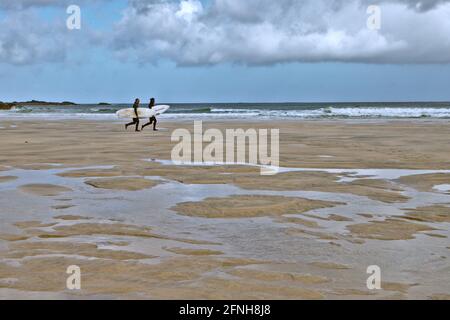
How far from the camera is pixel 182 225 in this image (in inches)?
221

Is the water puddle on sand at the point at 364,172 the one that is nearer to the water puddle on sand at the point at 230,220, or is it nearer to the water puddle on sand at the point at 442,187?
the water puddle on sand at the point at 230,220

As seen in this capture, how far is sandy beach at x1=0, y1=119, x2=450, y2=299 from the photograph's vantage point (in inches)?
151

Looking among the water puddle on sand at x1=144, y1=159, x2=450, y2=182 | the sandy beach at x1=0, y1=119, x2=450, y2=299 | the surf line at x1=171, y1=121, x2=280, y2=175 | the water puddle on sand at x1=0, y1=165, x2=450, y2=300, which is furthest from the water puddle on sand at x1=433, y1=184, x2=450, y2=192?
the surf line at x1=171, y1=121, x2=280, y2=175

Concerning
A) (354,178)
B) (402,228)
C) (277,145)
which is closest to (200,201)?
(402,228)

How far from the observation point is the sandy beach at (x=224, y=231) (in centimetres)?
384

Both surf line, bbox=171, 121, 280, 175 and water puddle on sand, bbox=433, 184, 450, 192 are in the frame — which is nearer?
water puddle on sand, bbox=433, 184, 450, 192

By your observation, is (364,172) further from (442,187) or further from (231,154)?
(231,154)

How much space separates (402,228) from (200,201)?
257 cm

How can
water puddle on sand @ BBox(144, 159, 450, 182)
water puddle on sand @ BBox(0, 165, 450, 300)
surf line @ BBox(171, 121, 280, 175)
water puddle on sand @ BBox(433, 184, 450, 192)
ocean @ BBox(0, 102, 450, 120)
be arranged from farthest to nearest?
ocean @ BBox(0, 102, 450, 120) < surf line @ BBox(171, 121, 280, 175) < water puddle on sand @ BBox(144, 159, 450, 182) < water puddle on sand @ BBox(433, 184, 450, 192) < water puddle on sand @ BBox(0, 165, 450, 300)

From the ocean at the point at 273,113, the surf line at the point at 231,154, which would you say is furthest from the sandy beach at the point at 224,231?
the ocean at the point at 273,113

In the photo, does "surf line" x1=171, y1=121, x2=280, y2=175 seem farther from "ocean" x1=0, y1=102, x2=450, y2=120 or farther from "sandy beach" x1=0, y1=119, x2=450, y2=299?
"ocean" x1=0, y1=102, x2=450, y2=120

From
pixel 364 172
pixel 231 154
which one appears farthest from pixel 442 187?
pixel 231 154

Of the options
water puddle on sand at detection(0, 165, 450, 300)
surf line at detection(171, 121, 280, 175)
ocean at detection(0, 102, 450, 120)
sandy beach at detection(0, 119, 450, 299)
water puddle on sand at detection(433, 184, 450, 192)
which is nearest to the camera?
sandy beach at detection(0, 119, 450, 299)
